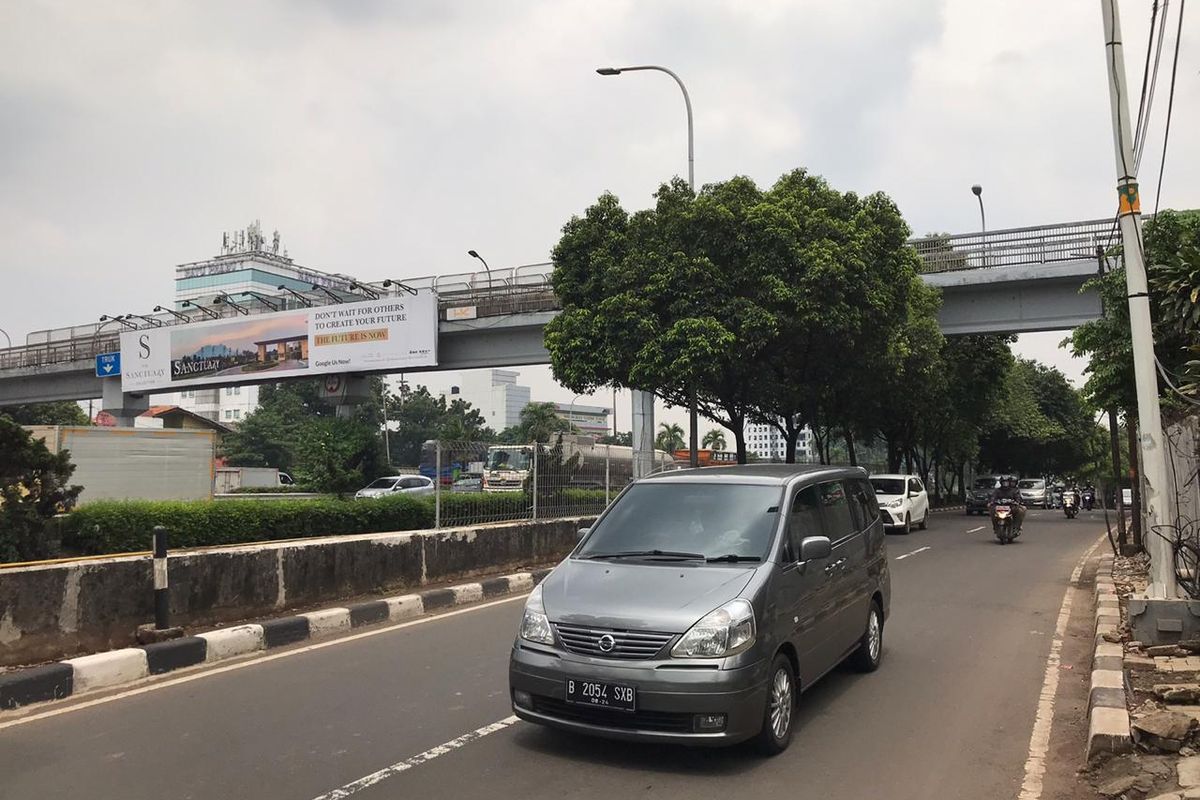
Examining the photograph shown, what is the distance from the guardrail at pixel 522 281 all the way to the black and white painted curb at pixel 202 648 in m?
11.8

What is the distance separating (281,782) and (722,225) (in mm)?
14930

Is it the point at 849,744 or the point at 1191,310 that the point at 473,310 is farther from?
the point at 849,744

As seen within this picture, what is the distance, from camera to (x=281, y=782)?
462cm

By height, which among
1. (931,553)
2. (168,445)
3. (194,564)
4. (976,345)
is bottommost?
(931,553)

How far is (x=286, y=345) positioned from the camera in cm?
3862

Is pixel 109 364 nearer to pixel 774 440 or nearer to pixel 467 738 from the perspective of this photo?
pixel 467 738

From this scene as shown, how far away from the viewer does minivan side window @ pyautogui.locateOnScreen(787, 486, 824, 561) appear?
18.5 ft

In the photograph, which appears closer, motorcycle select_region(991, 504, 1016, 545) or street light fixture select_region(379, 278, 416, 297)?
motorcycle select_region(991, 504, 1016, 545)

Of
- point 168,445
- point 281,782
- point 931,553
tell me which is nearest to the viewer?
point 281,782

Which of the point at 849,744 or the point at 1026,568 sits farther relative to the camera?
the point at 1026,568

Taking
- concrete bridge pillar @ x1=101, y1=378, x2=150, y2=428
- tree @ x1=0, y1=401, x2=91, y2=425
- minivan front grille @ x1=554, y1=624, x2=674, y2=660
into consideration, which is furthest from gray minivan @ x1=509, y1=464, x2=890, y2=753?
tree @ x1=0, y1=401, x2=91, y2=425

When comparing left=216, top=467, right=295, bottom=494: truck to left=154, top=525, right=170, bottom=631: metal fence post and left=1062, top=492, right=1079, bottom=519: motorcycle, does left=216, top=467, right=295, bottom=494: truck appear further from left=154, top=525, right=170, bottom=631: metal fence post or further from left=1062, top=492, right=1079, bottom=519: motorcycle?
left=154, top=525, right=170, bottom=631: metal fence post

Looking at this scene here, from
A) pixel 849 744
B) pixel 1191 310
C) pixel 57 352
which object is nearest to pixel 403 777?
pixel 849 744

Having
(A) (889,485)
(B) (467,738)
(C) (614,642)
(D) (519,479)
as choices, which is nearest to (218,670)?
(B) (467,738)
